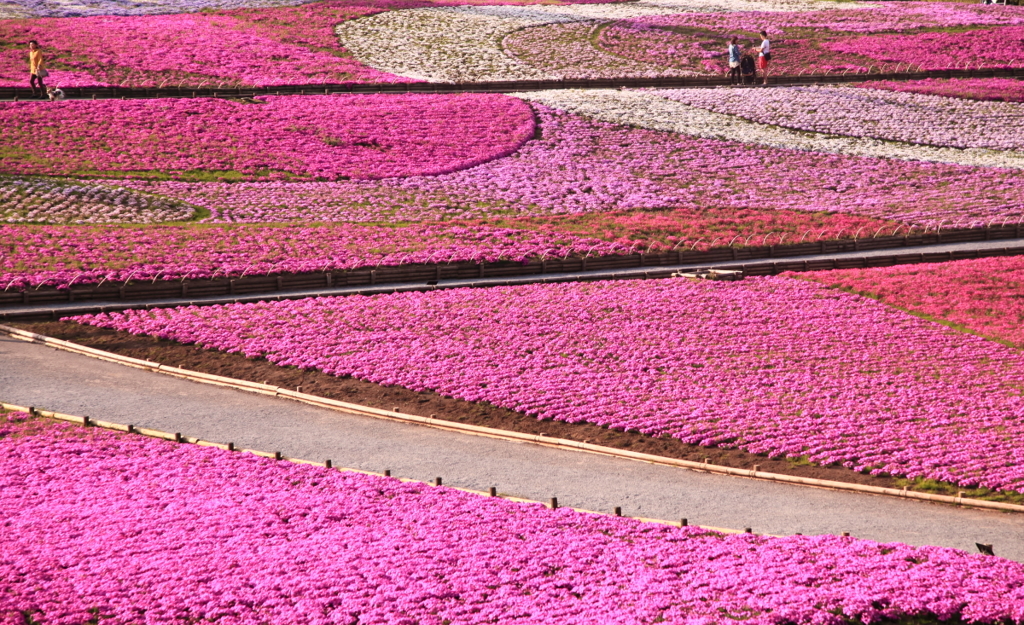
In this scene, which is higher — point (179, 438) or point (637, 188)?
point (637, 188)

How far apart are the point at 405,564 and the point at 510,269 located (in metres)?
20.3

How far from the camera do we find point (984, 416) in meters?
23.8

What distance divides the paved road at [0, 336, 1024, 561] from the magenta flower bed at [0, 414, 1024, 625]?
1.54 meters

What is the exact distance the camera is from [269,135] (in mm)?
50344

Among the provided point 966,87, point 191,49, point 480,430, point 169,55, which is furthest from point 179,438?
point 966,87

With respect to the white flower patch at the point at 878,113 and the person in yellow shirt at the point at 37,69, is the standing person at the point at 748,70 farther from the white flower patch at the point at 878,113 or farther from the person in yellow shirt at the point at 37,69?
the person in yellow shirt at the point at 37,69

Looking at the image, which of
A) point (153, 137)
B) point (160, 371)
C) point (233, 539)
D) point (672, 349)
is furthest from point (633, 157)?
point (233, 539)

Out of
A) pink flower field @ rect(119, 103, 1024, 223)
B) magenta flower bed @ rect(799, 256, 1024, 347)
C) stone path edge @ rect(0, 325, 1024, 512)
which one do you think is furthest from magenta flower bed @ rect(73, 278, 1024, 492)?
pink flower field @ rect(119, 103, 1024, 223)

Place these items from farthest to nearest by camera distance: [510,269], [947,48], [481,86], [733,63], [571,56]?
[947,48]
[571,56]
[733,63]
[481,86]
[510,269]

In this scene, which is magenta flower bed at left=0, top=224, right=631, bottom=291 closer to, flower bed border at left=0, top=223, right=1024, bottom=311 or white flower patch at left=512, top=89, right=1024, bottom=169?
flower bed border at left=0, top=223, right=1024, bottom=311

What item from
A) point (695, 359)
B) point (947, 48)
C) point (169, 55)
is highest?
point (947, 48)

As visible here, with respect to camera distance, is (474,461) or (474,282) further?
(474,282)

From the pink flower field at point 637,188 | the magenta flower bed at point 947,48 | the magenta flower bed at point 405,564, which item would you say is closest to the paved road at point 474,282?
the pink flower field at point 637,188

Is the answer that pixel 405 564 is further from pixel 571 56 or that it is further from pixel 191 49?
pixel 571 56
